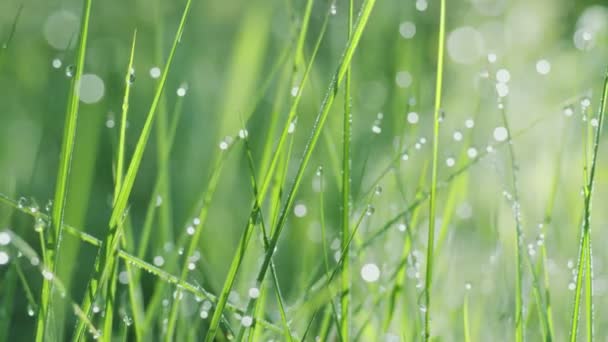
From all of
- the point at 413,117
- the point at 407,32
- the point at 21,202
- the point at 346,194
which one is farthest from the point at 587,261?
the point at 407,32

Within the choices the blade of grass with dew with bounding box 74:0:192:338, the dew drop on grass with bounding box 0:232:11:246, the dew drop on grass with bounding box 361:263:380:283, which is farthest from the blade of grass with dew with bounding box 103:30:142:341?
the dew drop on grass with bounding box 361:263:380:283

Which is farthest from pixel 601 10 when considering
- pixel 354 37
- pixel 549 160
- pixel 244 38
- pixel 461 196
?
pixel 354 37

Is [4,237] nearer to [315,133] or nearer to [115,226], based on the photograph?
[115,226]

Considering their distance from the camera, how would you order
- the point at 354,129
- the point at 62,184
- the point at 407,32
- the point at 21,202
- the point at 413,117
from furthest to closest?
the point at 354,129
the point at 407,32
the point at 413,117
the point at 21,202
the point at 62,184

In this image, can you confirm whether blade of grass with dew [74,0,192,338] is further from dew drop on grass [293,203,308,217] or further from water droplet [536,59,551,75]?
water droplet [536,59,551,75]

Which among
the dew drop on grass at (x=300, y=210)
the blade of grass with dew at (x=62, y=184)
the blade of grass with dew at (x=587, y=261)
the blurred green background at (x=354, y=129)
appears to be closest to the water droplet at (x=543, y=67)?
the blurred green background at (x=354, y=129)
